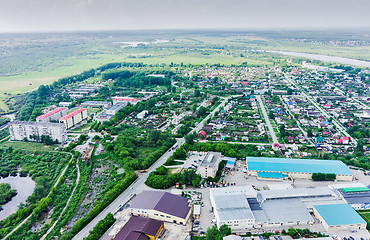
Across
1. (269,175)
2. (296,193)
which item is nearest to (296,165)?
(269,175)

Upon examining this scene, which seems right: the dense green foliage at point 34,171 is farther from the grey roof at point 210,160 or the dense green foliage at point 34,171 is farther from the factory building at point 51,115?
the grey roof at point 210,160

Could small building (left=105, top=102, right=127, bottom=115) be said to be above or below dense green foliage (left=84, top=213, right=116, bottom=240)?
above

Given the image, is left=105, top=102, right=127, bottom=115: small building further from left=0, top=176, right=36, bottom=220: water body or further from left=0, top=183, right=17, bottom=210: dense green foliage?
left=0, top=183, right=17, bottom=210: dense green foliage

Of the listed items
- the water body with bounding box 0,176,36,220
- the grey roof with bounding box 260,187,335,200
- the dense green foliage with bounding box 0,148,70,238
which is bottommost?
the water body with bounding box 0,176,36,220

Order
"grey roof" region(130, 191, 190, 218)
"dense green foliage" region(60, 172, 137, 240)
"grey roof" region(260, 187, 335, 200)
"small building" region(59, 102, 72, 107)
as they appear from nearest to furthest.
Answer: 1. "dense green foliage" region(60, 172, 137, 240)
2. "grey roof" region(130, 191, 190, 218)
3. "grey roof" region(260, 187, 335, 200)
4. "small building" region(59, 102, 72, 107)

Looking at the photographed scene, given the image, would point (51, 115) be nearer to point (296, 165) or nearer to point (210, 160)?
point (210, 160)

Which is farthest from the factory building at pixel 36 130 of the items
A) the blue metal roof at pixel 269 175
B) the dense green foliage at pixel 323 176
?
the dense green foliage at pixel 323 176

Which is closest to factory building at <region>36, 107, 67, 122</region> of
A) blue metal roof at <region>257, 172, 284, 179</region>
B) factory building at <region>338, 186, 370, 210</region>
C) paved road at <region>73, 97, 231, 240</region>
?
paved road at <region>73, 97, 231, 240</region>
